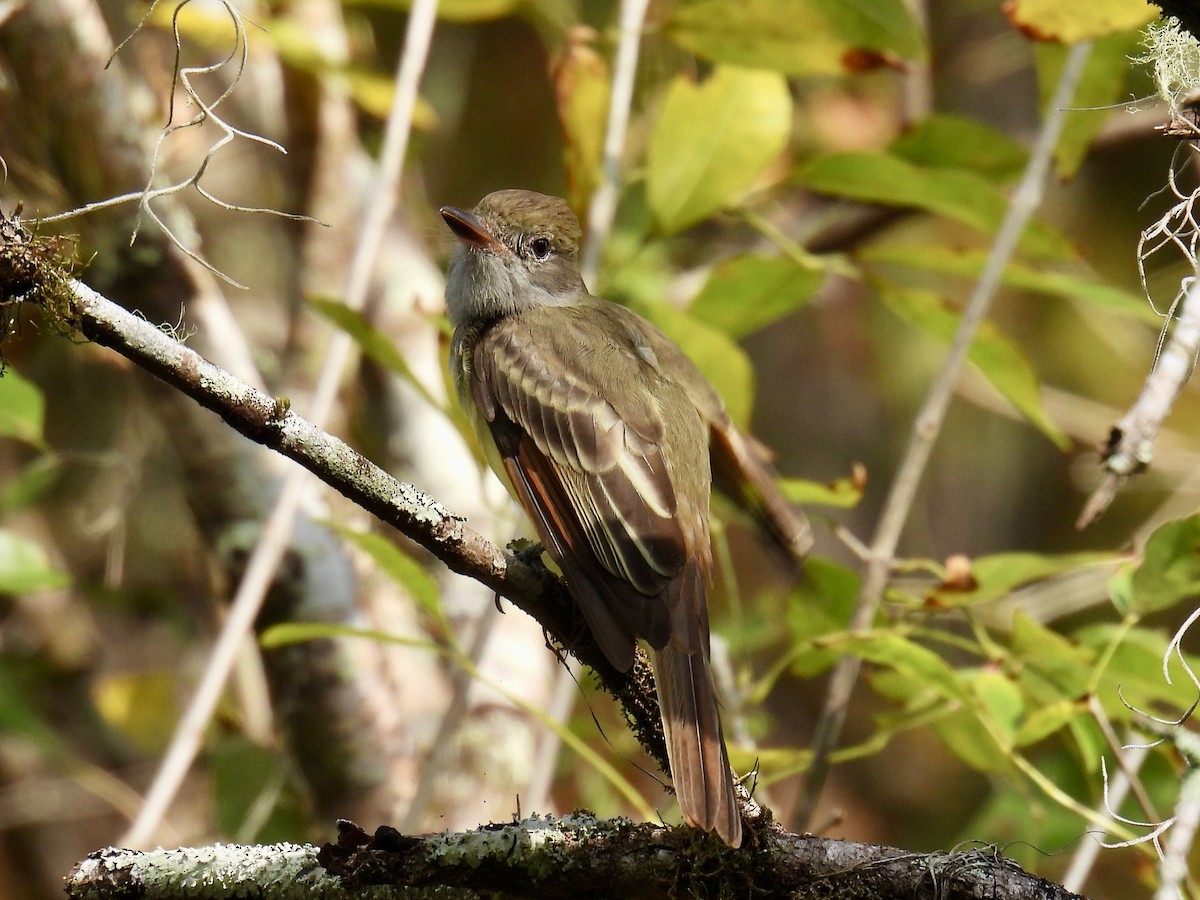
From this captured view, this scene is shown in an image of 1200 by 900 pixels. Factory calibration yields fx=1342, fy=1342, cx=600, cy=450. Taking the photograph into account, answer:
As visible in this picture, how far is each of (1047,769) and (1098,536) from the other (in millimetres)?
4273

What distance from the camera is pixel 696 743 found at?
2.17 metres

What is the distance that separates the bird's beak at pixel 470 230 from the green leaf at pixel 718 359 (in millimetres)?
569

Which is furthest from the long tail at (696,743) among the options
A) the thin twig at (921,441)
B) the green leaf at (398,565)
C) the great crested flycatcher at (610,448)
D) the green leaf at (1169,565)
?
the green leaf at (1169,565)

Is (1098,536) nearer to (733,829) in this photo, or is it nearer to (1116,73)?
(1116,73)

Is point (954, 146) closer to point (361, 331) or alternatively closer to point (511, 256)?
point (511, 256)

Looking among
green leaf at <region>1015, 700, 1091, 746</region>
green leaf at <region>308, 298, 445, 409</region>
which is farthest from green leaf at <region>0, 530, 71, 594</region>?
green leaf at <region>1015, 700, 1091, 746</region>

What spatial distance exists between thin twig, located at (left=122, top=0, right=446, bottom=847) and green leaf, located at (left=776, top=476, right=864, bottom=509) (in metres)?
1.07

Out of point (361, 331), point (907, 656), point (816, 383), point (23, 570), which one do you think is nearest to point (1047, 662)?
point (907, 656)

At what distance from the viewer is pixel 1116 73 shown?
3.25 meters

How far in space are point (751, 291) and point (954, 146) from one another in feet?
2.59

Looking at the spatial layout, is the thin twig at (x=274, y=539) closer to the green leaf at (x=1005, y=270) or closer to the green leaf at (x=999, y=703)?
the green leaf at (x=1005, y=270)

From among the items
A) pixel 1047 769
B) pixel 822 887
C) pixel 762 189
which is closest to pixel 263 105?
pixel 762 189

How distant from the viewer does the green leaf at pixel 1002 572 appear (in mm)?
2730

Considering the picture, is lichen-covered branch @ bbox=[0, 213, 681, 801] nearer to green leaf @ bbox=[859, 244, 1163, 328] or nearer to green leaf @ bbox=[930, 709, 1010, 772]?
green leaf @ bbox=[930, 709, 1010, 772]
